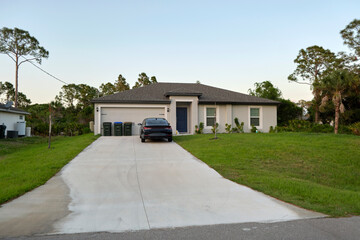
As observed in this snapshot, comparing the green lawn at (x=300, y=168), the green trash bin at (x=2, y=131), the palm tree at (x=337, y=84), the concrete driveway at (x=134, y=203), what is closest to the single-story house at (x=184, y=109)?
the palm tree at (x=337, y=84)

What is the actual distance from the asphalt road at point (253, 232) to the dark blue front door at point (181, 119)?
1588 cm

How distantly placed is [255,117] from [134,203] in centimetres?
1711

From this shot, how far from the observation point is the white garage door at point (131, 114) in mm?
18500

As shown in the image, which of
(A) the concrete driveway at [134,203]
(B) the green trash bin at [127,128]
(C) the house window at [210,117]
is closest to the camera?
(A) the concrete driveway at [134,203]

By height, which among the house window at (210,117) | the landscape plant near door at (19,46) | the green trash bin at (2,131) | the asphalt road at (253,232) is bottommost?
the asphalt road at (253,232)

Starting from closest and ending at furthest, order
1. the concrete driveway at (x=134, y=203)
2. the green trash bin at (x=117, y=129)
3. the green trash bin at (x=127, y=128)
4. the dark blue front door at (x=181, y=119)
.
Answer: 1. the concrete driveway at (x=134, y=203)
2. the green trash bin at (x=117, y=129)
3. the green trash bin at (x=127, y=128)
4. the dark blue front door at (x=181, y=119)

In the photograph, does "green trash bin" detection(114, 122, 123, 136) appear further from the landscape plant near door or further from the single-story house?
the landscape plant near door

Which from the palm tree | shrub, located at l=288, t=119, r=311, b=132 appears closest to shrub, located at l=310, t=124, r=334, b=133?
shrub, located at l=288, t=119, r=311, b=132

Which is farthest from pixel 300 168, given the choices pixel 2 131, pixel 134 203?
pixel 2 131

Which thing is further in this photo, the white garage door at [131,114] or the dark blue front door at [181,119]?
the dark blue front door at [181,119]

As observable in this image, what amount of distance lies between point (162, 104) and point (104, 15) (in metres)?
7.09

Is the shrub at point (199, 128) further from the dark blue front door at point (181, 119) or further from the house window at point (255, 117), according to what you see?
the house window at point (255, 117)

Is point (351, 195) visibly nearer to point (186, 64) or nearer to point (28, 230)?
point (28, 230)

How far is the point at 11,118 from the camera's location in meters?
21.8
